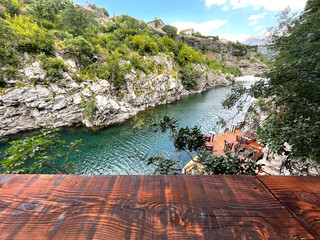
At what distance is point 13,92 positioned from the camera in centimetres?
1316

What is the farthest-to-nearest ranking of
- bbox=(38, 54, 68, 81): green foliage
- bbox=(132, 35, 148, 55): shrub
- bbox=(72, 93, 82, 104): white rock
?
bbox=(132, 35, 148, 55): shrub
bbox=(72, 93, 82, 104): white rock
bbox=(38, 54, 68, 81): green foliage

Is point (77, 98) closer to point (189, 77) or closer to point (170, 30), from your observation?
point (189, 77)

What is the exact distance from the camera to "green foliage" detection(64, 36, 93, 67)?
16984 millimetres

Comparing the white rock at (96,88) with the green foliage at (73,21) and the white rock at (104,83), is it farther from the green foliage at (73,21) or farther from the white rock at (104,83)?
the green foliage at (73,21)

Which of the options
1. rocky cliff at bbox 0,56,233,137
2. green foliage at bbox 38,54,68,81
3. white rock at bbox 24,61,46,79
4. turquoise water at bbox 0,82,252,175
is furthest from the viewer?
green foliage at bbox 38,54,68,81

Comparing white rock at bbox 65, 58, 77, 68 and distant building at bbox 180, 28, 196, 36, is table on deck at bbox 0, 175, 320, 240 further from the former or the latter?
distant building at bbox 180, 28, 196, 36

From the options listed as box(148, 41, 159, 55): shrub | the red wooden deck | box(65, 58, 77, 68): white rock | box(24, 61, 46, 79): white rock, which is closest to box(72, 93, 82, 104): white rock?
box(24, 61, 46, 79): white rock

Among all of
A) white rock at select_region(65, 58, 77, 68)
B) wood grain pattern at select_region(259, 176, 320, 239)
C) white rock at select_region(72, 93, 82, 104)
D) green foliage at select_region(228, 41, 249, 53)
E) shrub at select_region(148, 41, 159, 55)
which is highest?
green foliage at select_region(228, 41, 249, 53)

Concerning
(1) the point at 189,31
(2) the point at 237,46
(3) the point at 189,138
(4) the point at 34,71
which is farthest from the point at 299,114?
(2) the point at 237,46

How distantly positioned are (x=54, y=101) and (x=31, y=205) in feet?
60.3

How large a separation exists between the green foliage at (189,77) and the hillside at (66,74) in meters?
7.10

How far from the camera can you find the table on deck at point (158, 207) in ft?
1.69

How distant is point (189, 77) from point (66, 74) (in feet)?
85.2

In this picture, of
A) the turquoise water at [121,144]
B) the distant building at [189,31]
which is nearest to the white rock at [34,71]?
the turquoise water at [121,144]
